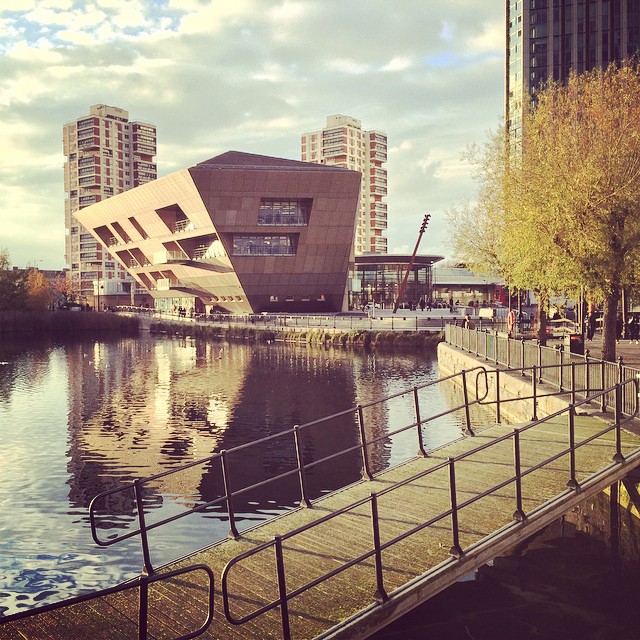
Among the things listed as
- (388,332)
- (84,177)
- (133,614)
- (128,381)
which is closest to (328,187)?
(388,332)

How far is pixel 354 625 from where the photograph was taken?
696 centimetres

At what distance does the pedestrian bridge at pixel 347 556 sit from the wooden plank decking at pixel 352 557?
16mm

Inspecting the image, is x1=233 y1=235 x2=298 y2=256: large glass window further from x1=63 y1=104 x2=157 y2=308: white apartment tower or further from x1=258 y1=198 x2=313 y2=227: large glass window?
x1=63 y1=104 x2=157 y2=308: white apartment tower

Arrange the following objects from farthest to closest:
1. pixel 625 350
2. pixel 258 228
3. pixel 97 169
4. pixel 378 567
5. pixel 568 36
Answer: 1. pixel 97 169
2. pixel 568 36
3. pixel 258 228
4. pixel 625 350
5. pixel 378 567

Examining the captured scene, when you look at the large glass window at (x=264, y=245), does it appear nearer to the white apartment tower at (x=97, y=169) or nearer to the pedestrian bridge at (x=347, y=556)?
the pedestrian bridge at (x=347, y=556)

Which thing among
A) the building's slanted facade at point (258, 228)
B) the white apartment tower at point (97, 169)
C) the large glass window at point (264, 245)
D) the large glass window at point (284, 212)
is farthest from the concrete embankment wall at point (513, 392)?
the white apartment tower at point (97, 169)

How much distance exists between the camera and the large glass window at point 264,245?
80500 millimetres

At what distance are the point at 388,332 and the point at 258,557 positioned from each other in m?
45.5

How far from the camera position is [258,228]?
7950 centimetres

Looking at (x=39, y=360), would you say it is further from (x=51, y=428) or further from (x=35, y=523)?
(x=35, y=523)

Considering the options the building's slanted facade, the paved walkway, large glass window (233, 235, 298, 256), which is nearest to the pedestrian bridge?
the paved walkway

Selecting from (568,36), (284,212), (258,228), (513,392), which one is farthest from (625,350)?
(568,36)

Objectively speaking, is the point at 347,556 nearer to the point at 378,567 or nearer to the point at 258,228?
the point at 378,567

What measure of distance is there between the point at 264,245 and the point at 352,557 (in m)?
73.8
